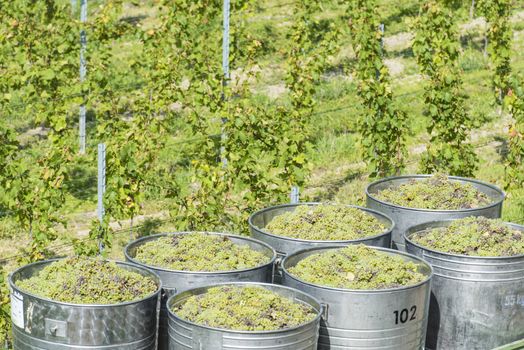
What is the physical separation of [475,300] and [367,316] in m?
0.82

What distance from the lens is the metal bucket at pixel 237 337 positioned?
390cm

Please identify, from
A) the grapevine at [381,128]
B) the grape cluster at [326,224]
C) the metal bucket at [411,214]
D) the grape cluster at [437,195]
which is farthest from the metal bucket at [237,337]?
the grapevine at [381,128]

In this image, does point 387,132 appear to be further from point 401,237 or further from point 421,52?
point 401,237

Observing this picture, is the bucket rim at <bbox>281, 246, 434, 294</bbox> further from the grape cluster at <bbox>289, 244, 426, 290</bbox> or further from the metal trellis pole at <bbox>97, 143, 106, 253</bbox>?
the metal trellis pole at <bbox>97, 143, 106, 253</bbox>

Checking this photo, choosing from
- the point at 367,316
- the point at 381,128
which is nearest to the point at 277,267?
the point at 367,316

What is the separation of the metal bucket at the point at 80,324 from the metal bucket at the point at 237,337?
143mm

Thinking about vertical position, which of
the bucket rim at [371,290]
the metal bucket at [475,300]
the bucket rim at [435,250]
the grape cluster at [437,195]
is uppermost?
the grape cluster at [437,195]

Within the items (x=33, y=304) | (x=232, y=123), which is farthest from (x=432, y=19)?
(x=33, y=304)

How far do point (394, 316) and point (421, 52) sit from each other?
6.16 meters

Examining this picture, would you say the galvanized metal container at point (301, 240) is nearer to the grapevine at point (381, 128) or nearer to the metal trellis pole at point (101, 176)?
the metal trellis pole at point (101, 176)

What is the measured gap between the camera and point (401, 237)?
5.56 m

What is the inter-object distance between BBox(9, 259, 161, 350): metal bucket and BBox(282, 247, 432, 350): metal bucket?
2.59 ft

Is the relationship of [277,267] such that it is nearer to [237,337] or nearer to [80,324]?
[237,337]

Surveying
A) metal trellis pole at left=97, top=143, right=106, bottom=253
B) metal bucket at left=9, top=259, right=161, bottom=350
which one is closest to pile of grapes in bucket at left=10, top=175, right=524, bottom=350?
metal bucket at left=9, top=259, right=161, bottom=350
